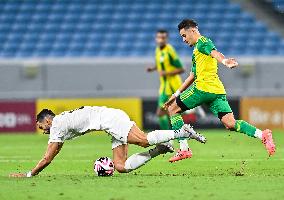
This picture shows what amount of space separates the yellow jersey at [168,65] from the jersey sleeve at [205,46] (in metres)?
6.49

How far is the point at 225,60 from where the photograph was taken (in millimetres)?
10609

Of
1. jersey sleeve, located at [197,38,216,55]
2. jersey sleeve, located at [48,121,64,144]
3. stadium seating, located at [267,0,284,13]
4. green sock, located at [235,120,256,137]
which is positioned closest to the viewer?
jersey sleeve, located at [48,121,64,144]

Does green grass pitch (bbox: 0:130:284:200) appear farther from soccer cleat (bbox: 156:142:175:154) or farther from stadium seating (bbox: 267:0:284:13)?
stadium seating (bbox: 267:0:284:13)

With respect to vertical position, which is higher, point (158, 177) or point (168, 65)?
point (168, 65)

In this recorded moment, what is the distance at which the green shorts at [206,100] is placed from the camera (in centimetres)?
1177

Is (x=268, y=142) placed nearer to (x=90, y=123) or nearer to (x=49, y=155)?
(x=90, y=123)

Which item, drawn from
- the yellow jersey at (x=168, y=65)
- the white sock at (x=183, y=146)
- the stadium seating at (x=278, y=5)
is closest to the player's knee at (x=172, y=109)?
the white sock at (x=183, y=146)

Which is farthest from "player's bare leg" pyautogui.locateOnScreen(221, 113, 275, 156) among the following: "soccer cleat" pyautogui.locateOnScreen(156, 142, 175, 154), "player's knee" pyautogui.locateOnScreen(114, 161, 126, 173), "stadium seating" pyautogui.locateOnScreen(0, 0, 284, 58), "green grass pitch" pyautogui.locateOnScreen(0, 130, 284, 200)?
"stadium seating" pyautogui.locateOnScreen(0, 0, 284, 58)

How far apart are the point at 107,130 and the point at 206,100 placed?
1.60m

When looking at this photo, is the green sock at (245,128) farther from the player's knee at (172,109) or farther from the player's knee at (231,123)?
the player's knee at (172,109)

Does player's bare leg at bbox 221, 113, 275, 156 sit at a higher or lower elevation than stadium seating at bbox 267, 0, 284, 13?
lower

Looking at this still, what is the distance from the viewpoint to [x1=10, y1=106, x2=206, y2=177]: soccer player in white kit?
1070 cm

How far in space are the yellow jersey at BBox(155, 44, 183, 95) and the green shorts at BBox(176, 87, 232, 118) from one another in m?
5.99

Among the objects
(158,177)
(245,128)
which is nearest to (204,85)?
(245,128)
